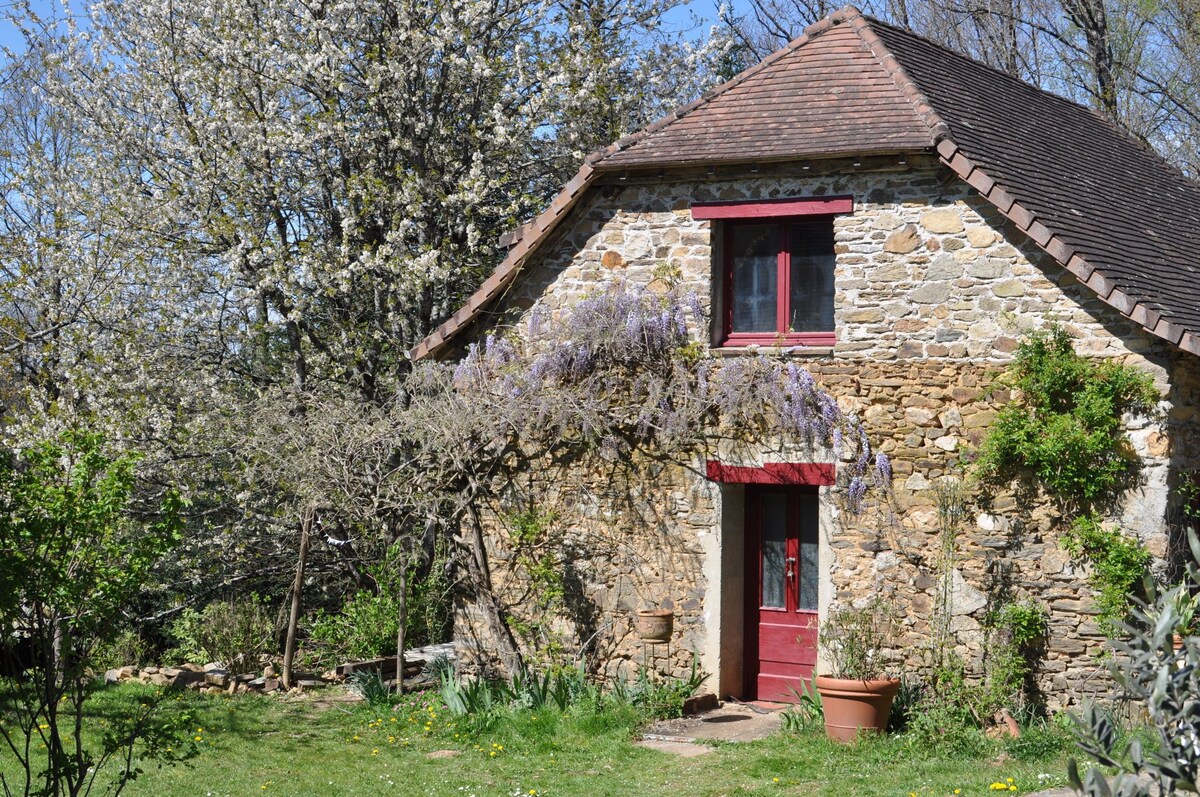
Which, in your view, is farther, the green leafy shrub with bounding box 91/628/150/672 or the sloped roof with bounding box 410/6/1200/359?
the green leafy shrub with bounding box 91/628/150/672

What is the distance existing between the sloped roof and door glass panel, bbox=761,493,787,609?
311 cm

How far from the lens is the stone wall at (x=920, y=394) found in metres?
9.59

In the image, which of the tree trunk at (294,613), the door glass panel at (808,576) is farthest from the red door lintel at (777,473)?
the tree trunk at (294,613)

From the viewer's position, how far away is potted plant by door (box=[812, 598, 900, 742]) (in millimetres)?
9406

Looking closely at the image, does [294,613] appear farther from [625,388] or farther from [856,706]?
[856,706]

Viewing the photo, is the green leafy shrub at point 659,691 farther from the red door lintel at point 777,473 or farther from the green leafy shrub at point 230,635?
the green leafy shrub at point 230,635

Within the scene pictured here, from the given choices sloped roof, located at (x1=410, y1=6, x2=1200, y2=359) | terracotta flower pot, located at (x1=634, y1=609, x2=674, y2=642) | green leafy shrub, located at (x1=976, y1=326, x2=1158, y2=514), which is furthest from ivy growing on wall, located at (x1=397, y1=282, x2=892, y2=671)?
green leafy shrub, located at (x1=976, y1=326, x2=1158, y2=514)

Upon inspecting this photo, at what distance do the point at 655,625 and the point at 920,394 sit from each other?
3.04 meters

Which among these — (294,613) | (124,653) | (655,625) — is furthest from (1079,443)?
(124,653)

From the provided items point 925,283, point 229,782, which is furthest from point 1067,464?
point 229,782

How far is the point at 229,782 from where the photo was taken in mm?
9039

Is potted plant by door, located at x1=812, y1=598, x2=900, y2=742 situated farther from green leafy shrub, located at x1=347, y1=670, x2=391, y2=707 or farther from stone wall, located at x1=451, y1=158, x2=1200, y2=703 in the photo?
green leafy shrub, located at x1=347, y1=670, x2=391, y2=707

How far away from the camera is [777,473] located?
1063cm

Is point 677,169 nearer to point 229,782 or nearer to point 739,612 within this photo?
point 739,612
